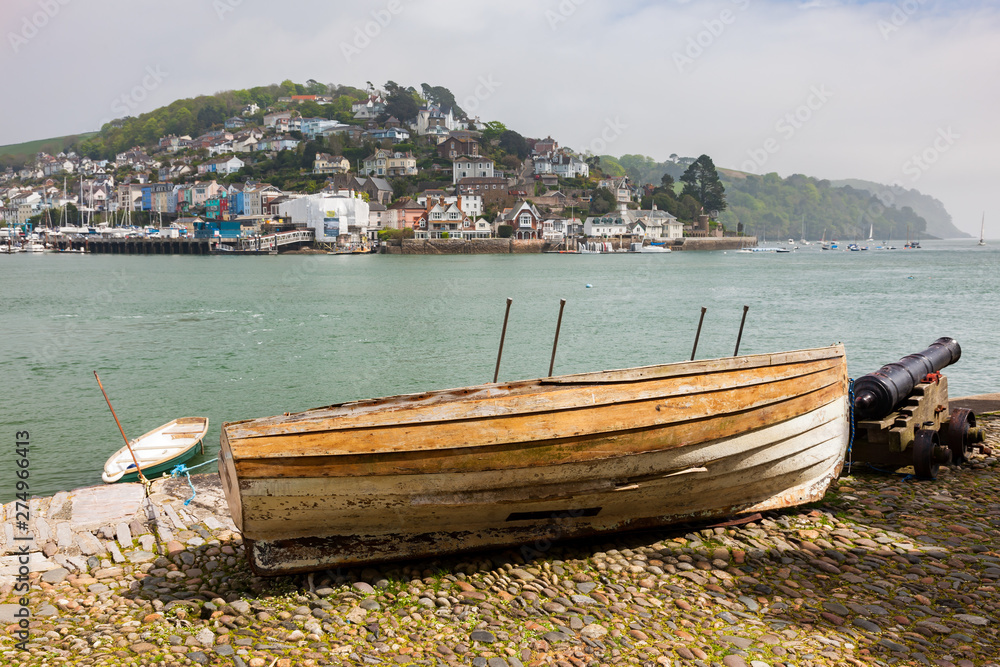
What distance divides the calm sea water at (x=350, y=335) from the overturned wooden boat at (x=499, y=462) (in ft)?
25.1

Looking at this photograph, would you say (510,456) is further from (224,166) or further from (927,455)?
(224,166)

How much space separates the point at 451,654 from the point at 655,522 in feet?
8.72

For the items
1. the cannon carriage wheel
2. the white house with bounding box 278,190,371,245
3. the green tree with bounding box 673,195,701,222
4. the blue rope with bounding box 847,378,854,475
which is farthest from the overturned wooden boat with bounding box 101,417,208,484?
the green tree with bounding box 673,195,701,222

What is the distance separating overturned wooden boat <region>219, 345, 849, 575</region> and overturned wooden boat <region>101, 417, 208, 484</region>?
Result: 19.1ft

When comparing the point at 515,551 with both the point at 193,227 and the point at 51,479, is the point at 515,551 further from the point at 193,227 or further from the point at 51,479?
the point at 193,227

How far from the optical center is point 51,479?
1149 centimetres

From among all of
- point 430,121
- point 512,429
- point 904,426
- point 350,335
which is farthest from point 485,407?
point 430,121

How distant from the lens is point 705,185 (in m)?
148

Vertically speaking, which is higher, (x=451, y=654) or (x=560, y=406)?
(x=560, y=406)

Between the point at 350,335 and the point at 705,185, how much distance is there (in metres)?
133

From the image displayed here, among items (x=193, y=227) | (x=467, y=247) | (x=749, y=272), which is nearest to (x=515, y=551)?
(x=749, y=272)

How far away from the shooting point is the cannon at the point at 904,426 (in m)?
8.29

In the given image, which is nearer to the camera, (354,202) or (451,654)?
(451,654)

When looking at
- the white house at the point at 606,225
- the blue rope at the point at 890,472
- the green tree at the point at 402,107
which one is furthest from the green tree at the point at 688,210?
the blue rope at the point at 890,472
